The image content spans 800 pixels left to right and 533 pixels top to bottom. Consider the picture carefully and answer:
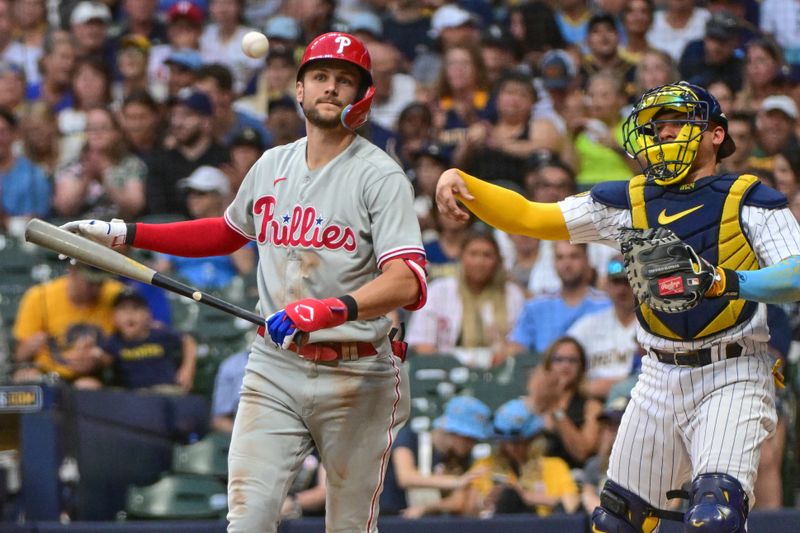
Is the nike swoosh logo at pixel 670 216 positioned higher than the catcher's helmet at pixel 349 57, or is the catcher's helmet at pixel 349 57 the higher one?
the catcher's helmet at pixel 349 57

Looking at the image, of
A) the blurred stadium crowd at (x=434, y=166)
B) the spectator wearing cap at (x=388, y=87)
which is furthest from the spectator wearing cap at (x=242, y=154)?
the spectator wearing cap at (x=388, y=87)

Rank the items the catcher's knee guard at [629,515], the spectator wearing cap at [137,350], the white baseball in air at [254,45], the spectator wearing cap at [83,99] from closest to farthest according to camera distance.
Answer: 1. the catcher's knee guard at [629,515]
2. the white baseball in air at [254,45]
3. the spectator wearing cap at [137,350]
4. the spectator wearing cap at [83,99]

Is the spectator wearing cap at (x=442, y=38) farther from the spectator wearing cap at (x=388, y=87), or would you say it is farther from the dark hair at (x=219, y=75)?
the dark hair at (x=219, y=75)

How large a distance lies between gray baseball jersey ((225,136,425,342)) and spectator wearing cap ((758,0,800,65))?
18.2ft

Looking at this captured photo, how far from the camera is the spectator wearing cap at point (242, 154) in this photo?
9617 millimetres

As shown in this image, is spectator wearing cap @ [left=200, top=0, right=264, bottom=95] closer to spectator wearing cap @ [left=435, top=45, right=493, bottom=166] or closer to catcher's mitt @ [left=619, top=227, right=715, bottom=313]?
spectator wearing cap @ [left=435, top=45, right=493, bottom=166]

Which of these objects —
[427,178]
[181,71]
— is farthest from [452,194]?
[181,71]

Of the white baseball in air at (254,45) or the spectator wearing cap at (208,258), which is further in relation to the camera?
the spectator wearing cap at (208,258)

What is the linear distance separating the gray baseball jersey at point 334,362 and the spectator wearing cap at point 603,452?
8.06 feet

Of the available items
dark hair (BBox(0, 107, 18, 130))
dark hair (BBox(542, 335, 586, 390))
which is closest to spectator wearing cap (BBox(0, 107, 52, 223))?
dark hair (BBox(0, 107, 18, 130))

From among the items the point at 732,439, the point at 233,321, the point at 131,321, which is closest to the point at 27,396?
the point at 131,321

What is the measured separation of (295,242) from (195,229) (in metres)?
0.54

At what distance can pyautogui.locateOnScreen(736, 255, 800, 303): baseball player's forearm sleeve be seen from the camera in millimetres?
4445

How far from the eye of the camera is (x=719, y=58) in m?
9.15
